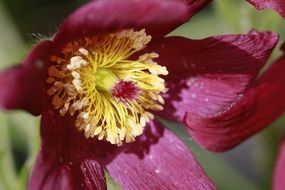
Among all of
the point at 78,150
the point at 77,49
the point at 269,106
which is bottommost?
the point at 269,106

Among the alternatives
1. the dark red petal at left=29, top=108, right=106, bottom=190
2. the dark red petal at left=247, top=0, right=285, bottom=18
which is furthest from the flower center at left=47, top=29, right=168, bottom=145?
the dark red petal at left=247, top=0, right=285, bottom=18

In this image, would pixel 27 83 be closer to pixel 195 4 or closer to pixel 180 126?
pixel 195 4

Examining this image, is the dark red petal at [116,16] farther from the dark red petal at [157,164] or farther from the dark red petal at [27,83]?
the dark red petal at [157,164]

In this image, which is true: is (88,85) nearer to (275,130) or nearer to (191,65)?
(191,65)

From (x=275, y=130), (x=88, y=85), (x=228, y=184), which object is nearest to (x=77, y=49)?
(x=88, y=85)

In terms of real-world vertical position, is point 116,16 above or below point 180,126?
above

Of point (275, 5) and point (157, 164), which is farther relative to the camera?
point (157, 164)

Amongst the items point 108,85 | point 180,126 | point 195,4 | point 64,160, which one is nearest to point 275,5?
point 195,4
